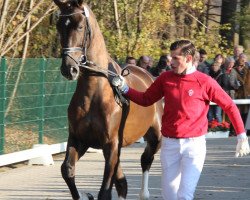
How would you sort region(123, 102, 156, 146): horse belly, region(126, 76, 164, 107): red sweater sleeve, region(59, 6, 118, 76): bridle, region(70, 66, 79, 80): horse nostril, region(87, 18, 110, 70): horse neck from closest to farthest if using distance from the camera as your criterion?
region(126, 76, 164, 107): red sweater sleeve
region(70, 66, 79, 80): horse nostril
region(59, 6, 118, 76): bridle
region(87, 18, 110, 70): horse neck
region(123, 102, 156, 146): horse belly

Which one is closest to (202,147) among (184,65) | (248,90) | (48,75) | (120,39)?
(184,65)

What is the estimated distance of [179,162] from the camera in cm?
877

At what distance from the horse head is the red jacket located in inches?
44.6

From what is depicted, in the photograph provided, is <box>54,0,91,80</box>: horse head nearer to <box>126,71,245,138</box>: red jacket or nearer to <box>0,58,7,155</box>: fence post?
<box>126,71,245,138</box>: red jacket

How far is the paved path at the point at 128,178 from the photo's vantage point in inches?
492

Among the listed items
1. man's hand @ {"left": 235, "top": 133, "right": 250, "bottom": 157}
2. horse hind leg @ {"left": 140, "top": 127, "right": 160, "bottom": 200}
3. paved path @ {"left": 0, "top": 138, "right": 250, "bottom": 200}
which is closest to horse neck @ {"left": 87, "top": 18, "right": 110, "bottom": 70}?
man's hand @ {"left": 235, "top": 133, "right": 250, "bottom": 157}

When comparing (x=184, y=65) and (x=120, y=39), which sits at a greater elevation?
(x=184, y=65)

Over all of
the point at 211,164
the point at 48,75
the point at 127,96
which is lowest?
the point at 211,164

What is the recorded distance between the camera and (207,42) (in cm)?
2967

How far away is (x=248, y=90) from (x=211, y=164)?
6.80 metres

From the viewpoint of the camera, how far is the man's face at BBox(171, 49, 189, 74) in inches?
342

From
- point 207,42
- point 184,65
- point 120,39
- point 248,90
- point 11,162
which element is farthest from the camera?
point 207,42

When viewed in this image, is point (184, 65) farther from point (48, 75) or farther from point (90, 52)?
point (48, 75)

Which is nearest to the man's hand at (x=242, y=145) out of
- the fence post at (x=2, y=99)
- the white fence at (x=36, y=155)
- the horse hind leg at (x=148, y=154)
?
the horse hind leg at (x=148, y=154)
